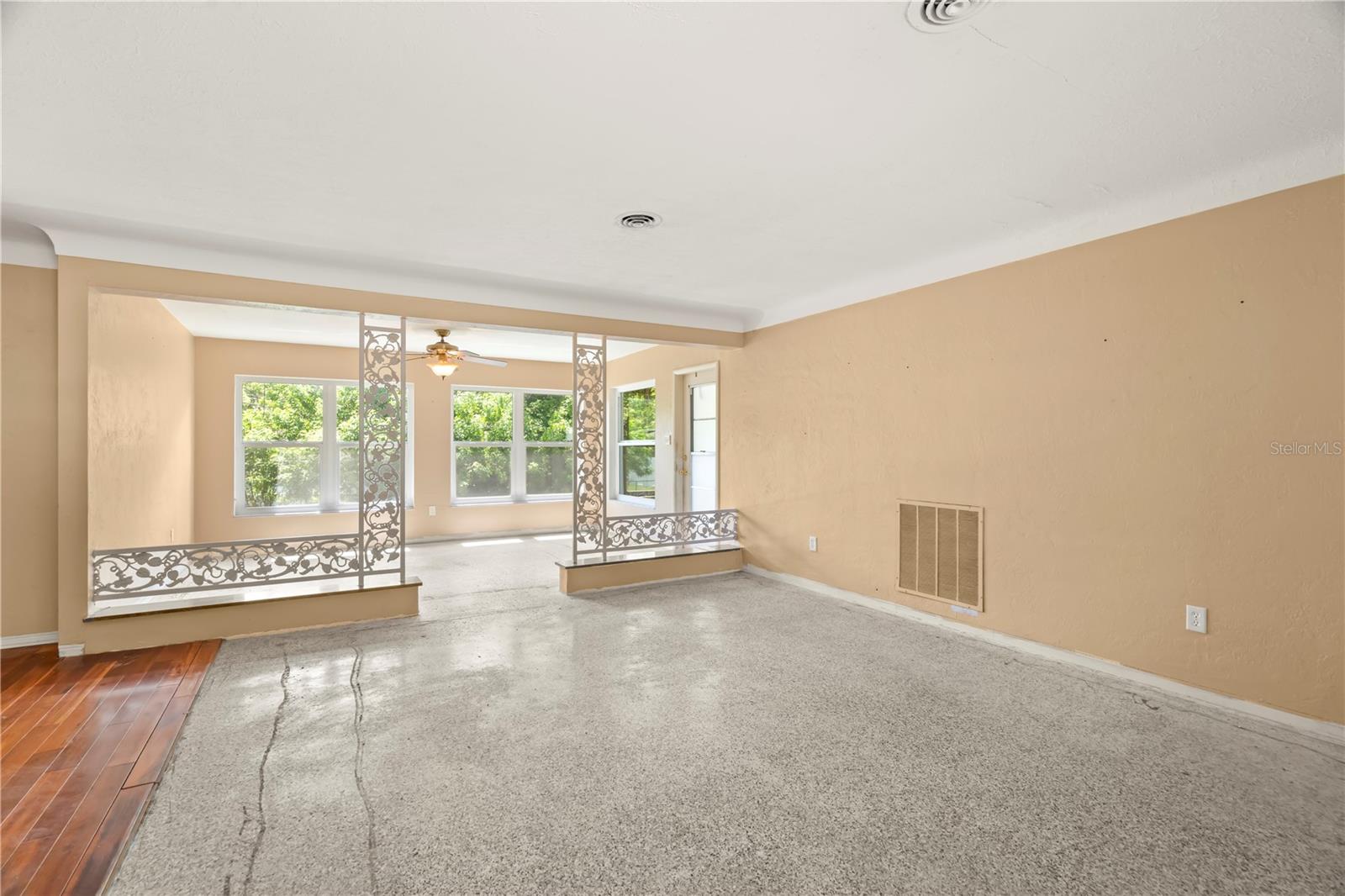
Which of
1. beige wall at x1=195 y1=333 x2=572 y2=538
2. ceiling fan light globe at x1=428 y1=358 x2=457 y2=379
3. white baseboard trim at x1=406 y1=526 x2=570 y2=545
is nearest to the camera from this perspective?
ceiling fan light globe at x1=428 y1=358 x2=457 y2=379

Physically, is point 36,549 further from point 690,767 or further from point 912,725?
point 912,725

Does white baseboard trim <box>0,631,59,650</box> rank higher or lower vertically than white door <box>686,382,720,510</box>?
lower

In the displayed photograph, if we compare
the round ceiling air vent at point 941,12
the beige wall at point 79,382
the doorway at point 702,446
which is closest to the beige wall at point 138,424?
the beige wall at point 79,382

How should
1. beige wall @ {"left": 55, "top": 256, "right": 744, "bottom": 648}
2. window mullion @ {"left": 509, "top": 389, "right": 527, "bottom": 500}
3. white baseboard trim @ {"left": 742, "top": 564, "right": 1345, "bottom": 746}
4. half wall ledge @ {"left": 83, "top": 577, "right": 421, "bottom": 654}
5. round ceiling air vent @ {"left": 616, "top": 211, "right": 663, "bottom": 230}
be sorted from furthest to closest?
1. window mullion @ {"left": 509, "top": 389, "right": 527, "bottom": 500}
2. half wall ledge @ {"left": 83, "top": 577, "right": 421, "bottom": 654}
3. beige wall @ {"left": 55, "top": 256, "right": 744, "bottom": 648}
4. round ceiling air vent @ {"left": 616, "top": 211, "right": 663, "bottom": 230}
5. white baseboard trim @ {"left": 742, "top": 564, "right": 1345, "bottom": 746}

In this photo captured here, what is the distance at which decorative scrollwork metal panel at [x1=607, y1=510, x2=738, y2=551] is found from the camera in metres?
5.29

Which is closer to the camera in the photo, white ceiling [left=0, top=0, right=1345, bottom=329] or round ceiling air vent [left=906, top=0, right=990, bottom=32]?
round ceiling air vent [left=906, top=0, right=990, bottom=32]

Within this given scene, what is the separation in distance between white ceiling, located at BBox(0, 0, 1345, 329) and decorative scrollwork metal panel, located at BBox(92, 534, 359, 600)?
1825 mm

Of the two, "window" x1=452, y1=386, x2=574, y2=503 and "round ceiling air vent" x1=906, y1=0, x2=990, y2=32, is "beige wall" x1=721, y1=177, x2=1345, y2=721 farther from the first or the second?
"window" x1=452, y1=386, x2=574, y2=503

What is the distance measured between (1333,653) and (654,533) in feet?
13.8

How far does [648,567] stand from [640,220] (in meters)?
3.05

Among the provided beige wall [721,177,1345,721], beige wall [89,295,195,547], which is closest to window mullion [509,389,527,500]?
beige wall [89,295,195,547]

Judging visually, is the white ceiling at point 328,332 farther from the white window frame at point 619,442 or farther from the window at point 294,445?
the window at point 294,445

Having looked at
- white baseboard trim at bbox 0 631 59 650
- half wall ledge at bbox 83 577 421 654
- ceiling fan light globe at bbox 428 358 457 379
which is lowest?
white baseboard trim at bbox 0 631 59 650

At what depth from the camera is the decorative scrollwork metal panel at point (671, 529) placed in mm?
5293
